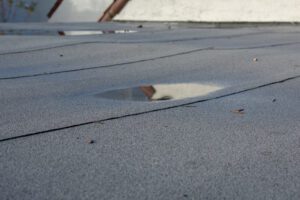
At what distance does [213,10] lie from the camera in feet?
35.9

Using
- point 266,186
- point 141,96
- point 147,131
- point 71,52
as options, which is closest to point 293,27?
point 71,52

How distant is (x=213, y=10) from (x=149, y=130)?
312 inches

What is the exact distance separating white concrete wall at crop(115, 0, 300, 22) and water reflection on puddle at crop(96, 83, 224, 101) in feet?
18.0

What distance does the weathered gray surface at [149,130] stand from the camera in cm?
245

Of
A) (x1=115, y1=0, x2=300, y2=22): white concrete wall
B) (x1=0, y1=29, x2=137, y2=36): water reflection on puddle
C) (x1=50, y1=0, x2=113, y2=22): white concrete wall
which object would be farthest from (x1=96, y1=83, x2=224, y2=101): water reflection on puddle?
(x1=50, y1=0, x2=113, y2=22): white concrete wall

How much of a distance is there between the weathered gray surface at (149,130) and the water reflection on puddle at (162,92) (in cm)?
14

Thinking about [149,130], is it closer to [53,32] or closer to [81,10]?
[53,32]

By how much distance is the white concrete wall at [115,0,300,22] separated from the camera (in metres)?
9.91

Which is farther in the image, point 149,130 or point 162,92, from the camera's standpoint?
point 162,92

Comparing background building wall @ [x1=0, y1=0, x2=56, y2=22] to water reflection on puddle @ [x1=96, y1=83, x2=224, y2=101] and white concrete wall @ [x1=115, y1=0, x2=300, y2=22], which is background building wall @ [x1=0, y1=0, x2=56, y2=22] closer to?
white concrete wall @ [x1=115, y1=0, x2=300, y2=22]

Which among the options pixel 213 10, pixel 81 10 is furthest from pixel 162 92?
pixel 81 10

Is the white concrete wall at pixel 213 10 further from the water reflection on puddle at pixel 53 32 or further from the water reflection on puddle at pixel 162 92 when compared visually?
the water reflection on puddle at pixel 162 92

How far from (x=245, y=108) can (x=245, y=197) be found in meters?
1.54

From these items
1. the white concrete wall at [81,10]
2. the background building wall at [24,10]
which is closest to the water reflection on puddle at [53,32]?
the white concrete wall at [81,10]
